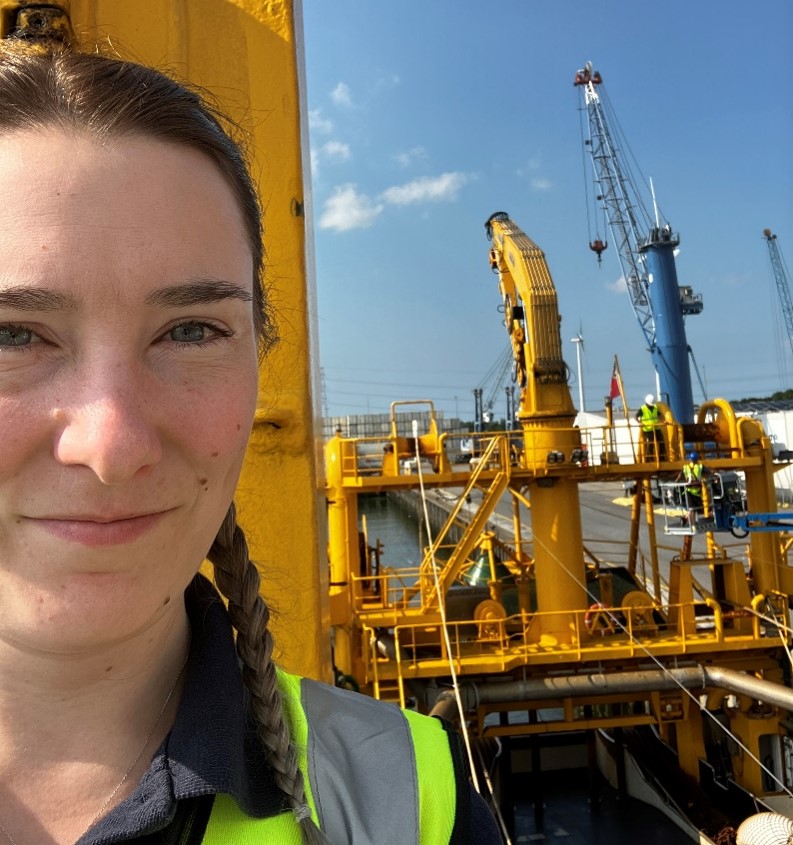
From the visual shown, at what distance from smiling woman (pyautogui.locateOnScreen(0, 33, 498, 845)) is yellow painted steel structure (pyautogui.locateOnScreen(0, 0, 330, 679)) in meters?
0.78

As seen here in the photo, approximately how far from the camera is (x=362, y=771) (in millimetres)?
952

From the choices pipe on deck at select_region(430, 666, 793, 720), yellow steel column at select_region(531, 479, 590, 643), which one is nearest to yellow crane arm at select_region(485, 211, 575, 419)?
yellow steel column at select_region(531, 479, 590, 643)

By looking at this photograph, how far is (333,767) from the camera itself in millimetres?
940

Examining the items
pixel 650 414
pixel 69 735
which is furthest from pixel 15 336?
pixel 650 414

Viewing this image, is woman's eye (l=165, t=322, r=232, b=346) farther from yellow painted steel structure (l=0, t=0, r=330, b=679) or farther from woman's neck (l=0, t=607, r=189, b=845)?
yellow painted steel structure (l=0, t=0, r=330, b=679)

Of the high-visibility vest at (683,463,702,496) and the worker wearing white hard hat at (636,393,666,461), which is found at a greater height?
the worker wearing white hard hat at (636,393,666,461)

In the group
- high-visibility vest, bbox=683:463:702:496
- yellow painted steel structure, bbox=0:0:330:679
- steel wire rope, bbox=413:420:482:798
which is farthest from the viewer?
high-visibility vest, bbox=683:463:702:496

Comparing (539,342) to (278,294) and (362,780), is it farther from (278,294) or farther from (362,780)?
(362,780)

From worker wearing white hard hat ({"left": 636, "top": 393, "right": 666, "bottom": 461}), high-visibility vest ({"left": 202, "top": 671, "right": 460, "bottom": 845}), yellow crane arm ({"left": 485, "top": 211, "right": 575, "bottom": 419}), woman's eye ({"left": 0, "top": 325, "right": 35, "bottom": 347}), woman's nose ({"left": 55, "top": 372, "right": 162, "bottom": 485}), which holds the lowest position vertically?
high-visibility vest ({"left": 202, "top": 671, "right": 460, "bottom": 845})

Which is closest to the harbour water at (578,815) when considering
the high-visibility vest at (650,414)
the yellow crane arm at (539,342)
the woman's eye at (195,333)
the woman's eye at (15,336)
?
the yellow crane arm at (539,342)

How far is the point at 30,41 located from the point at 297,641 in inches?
60.0

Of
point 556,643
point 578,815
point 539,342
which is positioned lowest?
point 578,815

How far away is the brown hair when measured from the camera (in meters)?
0.82

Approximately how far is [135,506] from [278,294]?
1.10 m
